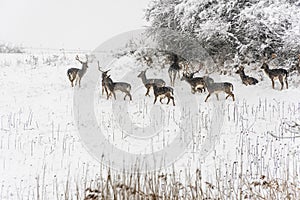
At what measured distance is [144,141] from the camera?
9.82 metres

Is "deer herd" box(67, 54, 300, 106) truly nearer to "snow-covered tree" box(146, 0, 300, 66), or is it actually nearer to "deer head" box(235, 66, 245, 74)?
"deer head" box(235, 66, 245, 74)

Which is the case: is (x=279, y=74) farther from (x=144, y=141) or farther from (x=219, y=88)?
(x=144, y=141)

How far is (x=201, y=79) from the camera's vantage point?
13.0 m

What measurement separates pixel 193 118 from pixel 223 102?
152 centimetres

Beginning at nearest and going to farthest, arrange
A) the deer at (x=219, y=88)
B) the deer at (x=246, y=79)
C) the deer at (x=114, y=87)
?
the deer at (x=219, y=88) < the deer at (x=114, y=87) < the deer at (x=246, y=79)

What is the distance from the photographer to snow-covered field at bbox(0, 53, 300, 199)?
769 centimetres

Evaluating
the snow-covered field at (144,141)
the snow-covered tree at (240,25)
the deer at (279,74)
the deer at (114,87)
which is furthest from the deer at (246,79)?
the deer at (114,87)

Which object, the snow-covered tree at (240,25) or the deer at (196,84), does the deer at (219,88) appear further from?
the snow-covered tree at (240,25)

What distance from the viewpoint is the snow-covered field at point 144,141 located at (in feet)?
25.2

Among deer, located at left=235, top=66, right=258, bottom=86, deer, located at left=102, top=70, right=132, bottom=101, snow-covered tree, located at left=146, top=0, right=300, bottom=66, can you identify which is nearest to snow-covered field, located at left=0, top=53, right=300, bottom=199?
deer, located at left=235, top=66, right=258, bottom=86

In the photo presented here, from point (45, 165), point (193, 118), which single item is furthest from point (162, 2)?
point (45, 165)

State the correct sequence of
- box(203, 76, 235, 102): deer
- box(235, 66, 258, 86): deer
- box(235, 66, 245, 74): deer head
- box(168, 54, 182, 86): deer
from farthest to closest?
box(168, 54, 182, 86): deer, box(235, 66, 245, 74): deer head, box(235, 66, 258, 86): deer, box(203, 76, 235, 102): deer

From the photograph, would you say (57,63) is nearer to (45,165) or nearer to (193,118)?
(193,118)

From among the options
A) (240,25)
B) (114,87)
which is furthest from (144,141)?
(240,25)
